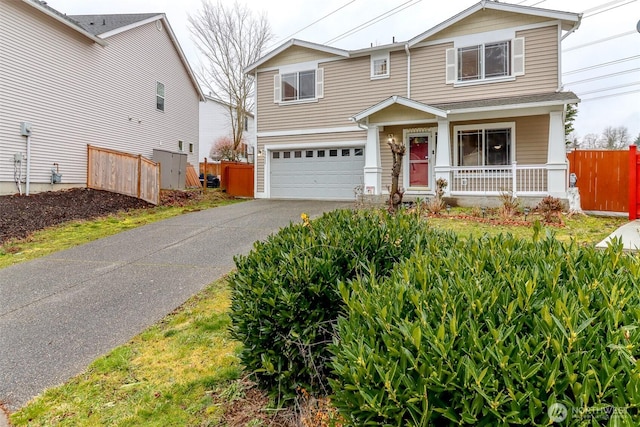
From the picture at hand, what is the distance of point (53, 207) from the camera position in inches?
448

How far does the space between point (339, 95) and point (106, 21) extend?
11.7 m

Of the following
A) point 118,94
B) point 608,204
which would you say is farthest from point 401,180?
point 118,94

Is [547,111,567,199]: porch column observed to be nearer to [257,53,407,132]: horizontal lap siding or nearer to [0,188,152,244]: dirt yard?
[257,53,407,132]: horizontal lap siding

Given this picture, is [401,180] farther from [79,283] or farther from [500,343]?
[500,343]

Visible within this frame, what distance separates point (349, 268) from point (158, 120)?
64.2ft

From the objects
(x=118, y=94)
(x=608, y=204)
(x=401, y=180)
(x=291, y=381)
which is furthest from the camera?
(x=118, y=94)

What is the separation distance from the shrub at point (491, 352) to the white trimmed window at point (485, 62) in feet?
42.0

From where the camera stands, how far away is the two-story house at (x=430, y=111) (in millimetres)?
11883

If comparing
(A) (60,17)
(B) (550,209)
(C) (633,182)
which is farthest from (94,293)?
(A) (60,17)

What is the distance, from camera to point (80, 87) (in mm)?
15109

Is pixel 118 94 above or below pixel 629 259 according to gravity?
above

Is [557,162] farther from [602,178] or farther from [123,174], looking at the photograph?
[123,174]

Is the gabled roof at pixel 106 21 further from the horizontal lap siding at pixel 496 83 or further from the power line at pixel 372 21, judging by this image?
the horizontal lap siding at pixel 496 83

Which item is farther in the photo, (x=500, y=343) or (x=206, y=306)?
(x=206, y=306)
